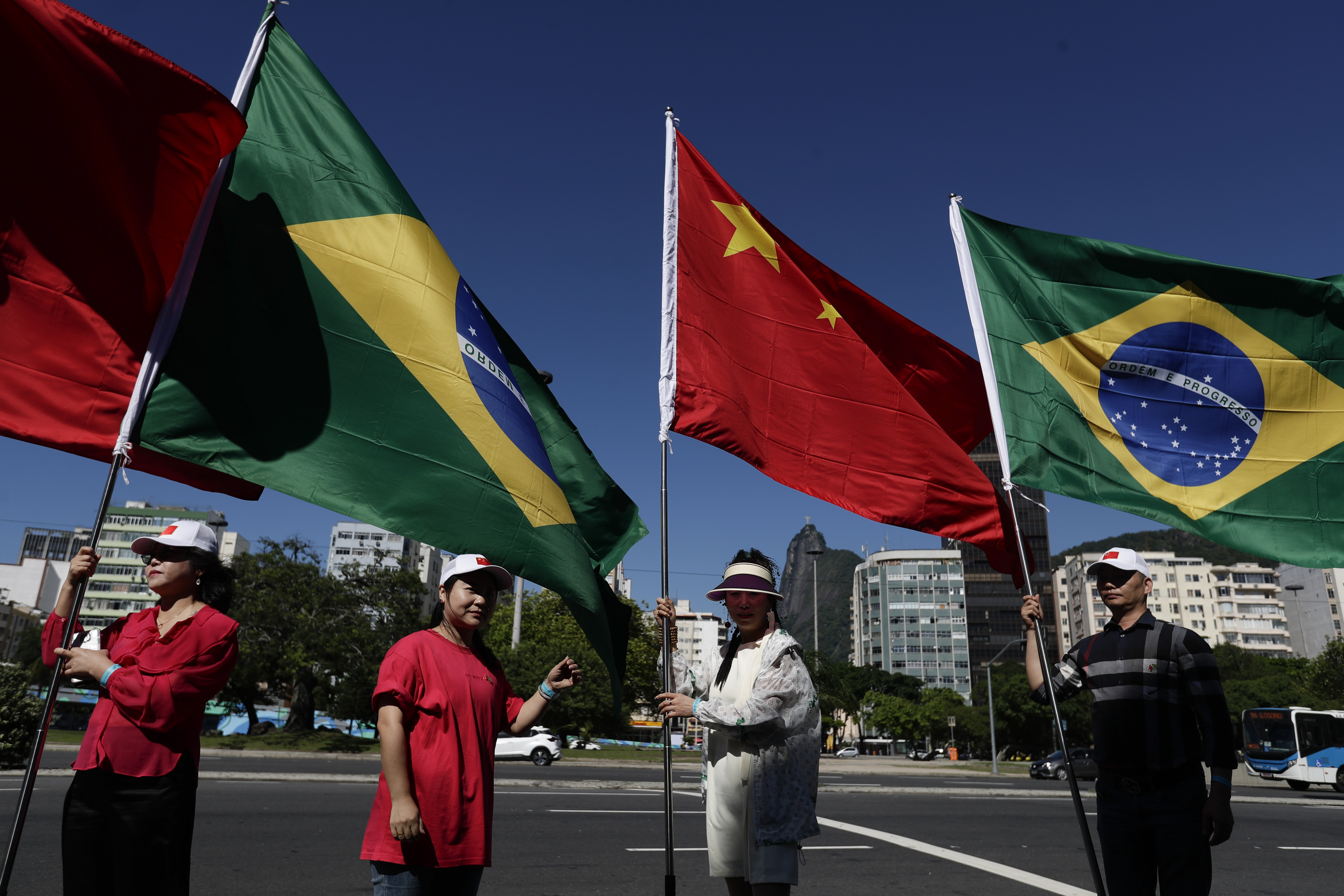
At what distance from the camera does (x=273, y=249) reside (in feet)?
14.2

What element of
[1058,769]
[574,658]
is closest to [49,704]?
[574,658]

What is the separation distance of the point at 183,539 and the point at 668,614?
210 centimetres

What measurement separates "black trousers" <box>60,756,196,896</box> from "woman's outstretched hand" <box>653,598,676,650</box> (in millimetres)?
2004

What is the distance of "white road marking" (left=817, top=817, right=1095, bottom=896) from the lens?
7.54m

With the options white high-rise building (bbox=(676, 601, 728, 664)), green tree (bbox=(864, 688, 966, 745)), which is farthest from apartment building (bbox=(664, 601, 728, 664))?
green tree (bbox=(864, 688, 966, 745))

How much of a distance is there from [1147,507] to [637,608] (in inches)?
2362

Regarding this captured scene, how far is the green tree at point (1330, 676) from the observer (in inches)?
2119

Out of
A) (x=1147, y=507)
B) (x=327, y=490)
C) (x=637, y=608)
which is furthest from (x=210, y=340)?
(x=637, y=608)

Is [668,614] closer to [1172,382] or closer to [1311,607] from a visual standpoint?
[1172,382]

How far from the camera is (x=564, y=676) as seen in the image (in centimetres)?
429

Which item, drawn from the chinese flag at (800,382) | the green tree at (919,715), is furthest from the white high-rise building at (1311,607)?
the chinese flag at (800,382)

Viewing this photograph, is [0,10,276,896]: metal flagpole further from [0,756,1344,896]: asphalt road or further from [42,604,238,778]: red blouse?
[0,756,1344,896]: asphalt road

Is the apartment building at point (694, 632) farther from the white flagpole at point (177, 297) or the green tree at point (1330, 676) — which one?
the white flagpole at point (177, 297)

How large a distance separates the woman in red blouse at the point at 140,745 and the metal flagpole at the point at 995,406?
3694mm
